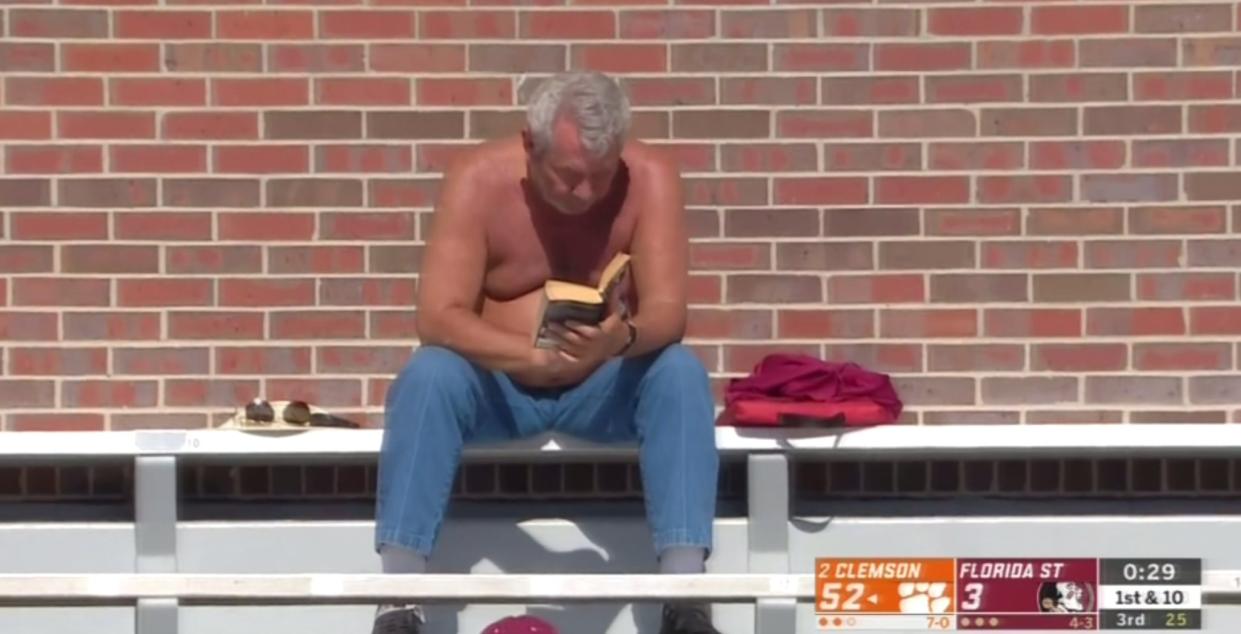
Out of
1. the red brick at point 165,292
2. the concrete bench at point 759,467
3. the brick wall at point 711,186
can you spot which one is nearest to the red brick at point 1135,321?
the brick wall at point 711,186

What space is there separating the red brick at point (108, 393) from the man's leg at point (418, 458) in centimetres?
80

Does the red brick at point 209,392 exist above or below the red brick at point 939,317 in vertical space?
below

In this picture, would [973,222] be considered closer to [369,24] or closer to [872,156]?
[872,156]

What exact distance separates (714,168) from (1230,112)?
1202mm

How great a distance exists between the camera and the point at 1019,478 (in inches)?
184

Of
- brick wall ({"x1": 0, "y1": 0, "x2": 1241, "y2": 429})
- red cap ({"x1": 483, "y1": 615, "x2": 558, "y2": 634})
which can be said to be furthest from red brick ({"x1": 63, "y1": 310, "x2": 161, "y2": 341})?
red cap ({"x1": 483, "y1": 615, "x2": 558, "y2": 634})

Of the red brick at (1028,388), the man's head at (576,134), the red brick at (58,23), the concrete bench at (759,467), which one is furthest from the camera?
the red brick at (1028,388)

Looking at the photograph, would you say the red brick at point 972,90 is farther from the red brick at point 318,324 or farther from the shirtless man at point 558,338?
the red brick at point 318,324

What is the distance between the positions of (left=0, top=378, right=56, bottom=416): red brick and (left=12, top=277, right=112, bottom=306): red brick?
0.18 metres

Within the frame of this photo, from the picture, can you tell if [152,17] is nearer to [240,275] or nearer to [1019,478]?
[240,275]

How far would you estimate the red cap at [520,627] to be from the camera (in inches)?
155

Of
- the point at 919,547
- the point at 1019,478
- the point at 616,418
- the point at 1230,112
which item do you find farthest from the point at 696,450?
the point at 1230,112

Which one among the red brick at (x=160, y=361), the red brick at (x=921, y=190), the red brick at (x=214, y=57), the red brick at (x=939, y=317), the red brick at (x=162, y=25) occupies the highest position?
the red brick at (x=162, y=25)

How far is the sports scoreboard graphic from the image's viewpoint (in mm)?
4066
